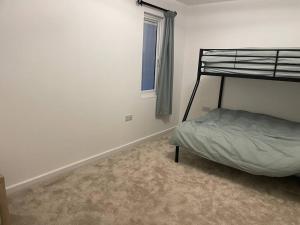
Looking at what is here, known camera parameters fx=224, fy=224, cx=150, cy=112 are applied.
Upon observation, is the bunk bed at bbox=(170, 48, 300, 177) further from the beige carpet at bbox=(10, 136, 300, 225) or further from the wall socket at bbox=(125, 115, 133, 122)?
the wall socket at bbox=(125, 115, 133, 122)

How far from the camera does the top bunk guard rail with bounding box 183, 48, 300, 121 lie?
239 cm

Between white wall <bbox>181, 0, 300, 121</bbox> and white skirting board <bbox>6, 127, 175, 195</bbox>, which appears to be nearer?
white skirting board <bbox>6, 127, 175, 195</bbox>

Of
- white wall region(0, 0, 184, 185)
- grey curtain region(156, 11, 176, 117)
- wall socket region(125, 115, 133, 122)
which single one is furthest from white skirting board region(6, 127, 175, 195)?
grey curtain region(156, 11, 176, 117)

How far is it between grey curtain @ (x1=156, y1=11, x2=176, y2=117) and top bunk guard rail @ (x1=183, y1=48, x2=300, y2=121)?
588 mm

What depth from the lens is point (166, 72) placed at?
11.3 feet

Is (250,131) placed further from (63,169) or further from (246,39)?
(63,169)

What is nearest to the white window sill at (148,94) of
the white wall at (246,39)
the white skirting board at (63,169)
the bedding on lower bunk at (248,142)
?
the white skirting board at (63,169)

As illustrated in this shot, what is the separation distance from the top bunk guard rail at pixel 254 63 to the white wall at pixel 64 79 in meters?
0.97

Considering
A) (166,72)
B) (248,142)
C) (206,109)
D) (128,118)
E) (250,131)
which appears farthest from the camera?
(206,109)

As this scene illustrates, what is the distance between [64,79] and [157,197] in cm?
147

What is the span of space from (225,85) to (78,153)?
2.44 m

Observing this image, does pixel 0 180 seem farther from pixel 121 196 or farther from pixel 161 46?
pixel 161 46

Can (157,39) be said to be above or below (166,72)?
above

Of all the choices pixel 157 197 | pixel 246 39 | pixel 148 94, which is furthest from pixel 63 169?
pixel 246 39
